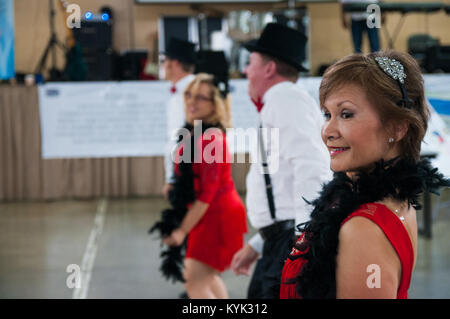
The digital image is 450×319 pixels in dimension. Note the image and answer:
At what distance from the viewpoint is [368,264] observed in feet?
2.98

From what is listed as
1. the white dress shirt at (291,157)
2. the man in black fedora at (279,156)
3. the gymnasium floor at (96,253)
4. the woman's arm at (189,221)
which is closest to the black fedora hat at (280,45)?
the man in black fedora at (279,156)

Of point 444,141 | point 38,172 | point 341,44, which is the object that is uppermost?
point 341,44

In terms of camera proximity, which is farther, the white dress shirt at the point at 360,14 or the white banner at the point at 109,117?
the white dress shirt at the point at 360,14

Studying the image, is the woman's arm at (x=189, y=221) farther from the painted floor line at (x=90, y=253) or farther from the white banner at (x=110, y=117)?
the white banner at (x=110, y=117)

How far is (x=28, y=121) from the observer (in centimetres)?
591

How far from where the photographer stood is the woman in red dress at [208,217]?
97.9 inches

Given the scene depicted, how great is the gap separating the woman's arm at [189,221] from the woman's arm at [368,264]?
5.23 feet

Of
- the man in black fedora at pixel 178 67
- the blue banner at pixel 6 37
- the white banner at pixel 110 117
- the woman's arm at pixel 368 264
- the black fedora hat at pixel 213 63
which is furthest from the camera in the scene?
the white banner at pixel 110 117

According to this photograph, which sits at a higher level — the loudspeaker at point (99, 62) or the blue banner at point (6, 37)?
the loudspeaker at point (99, 62)

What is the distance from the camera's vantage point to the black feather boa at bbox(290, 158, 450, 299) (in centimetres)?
98

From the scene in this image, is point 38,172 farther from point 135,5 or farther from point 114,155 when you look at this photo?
point 135,5

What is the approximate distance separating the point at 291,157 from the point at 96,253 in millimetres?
2865

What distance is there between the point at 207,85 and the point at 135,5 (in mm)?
6579

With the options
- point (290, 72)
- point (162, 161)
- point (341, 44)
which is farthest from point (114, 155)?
point (341, 44)
